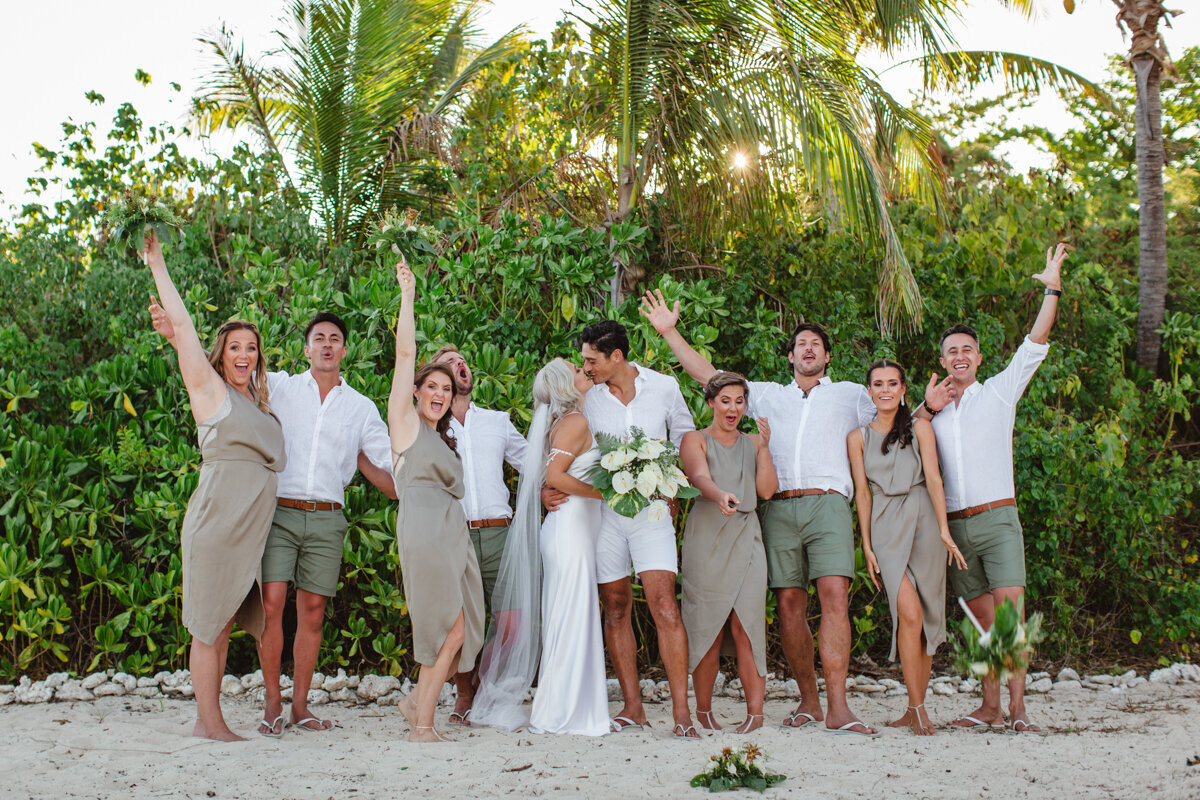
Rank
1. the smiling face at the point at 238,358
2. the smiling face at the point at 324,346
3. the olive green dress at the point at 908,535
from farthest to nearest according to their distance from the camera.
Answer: the smiling face at the point at 324,346 → the olive green dress at the point at 908,535 → the smiling face at the point at 238,358

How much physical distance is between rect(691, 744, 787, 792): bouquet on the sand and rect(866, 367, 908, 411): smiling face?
2066 mm

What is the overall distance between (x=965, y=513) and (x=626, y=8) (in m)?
5.12

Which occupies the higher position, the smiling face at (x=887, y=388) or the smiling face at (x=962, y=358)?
the smiling face at (x=962, y=358)

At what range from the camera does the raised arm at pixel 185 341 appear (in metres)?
4.41

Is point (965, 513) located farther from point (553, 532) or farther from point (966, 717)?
point (553, 532)

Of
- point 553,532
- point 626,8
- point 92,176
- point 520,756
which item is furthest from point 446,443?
point 92,176

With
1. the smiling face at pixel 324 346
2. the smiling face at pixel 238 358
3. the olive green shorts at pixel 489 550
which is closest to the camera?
the smiling face at pixel 238 358

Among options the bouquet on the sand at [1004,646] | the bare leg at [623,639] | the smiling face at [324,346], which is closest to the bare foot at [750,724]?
the bare leg at [623,639]

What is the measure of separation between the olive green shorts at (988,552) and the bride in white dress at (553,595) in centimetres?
191

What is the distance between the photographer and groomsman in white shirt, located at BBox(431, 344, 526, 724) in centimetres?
512

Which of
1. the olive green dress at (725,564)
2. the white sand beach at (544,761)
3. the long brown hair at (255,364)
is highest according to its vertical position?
the long brown hair at (255,364)

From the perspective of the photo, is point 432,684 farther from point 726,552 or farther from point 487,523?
point 726,552

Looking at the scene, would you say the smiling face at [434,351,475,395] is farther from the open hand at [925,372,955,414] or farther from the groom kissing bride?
the open hand at [925,372,955,414]

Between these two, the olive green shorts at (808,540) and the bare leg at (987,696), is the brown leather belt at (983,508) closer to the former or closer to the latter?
the bare leg at (987,696)
